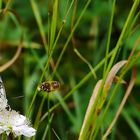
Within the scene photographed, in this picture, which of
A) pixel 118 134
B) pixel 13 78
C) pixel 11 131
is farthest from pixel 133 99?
pixel 11 131

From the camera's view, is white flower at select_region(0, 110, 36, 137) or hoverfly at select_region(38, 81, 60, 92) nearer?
white flower at select_region(0, 110, 36, 137)

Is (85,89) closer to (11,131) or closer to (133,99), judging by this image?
(133,99)

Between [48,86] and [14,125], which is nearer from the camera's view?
[14,125]

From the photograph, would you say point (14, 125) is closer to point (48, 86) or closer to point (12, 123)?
point (12, 123)

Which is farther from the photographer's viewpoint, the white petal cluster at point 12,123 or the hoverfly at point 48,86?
the hoverfly at point 48,86

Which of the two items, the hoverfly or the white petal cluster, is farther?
the hoverfly

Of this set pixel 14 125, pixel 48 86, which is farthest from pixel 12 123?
pixel 48 86

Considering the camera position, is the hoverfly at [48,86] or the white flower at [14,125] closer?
the white flower at [14,125]
